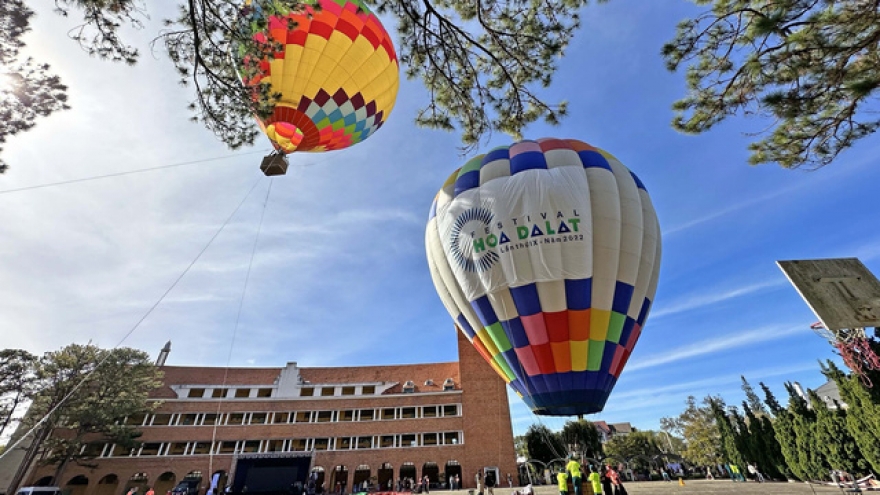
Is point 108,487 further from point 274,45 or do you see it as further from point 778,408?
point 778,408

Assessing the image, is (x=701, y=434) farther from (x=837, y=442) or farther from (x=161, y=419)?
(x=161, y=419)

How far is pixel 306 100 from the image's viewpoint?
8664 mm

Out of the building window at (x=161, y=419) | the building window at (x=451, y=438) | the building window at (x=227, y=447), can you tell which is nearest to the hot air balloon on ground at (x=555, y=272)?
the building window at (x=451, y=438)

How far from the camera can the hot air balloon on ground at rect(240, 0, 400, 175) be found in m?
8.39

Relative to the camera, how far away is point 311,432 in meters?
29.2

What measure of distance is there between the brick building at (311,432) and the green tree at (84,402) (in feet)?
7.11

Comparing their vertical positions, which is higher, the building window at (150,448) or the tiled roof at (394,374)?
the tiled roof at (394,374)

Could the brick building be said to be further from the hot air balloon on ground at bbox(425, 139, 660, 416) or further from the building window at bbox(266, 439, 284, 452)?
the hot air balloon on ground at bbox(425, 139, 660, 416)

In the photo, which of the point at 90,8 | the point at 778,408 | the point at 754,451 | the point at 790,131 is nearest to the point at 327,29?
the point at 90,8

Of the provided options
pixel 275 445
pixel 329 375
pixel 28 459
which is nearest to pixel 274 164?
pixel 275 445

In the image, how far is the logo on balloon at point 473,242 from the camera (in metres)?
8.70

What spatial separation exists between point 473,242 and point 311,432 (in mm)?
27423

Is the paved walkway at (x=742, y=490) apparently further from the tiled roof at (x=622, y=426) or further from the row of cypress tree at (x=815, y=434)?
the tiled roof at (x=622, y=426)

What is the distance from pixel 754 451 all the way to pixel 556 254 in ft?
81.6
